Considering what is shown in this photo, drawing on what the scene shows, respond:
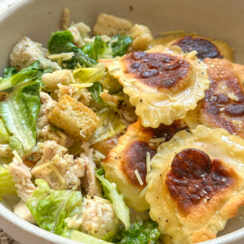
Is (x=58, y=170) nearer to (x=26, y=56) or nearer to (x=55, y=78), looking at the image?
(x=55, y=78)

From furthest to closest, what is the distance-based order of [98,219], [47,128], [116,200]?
[47,128], [116,200], [98,219]

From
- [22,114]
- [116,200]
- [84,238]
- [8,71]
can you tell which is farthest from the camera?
[8,71]

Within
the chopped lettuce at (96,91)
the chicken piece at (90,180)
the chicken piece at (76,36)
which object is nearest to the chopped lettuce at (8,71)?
the chicken piece at (76,36)

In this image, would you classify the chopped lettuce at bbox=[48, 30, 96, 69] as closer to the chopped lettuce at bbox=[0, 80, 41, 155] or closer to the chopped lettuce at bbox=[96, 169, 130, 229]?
the chopped lettuce at bbox=[0, 80, 41, 155]

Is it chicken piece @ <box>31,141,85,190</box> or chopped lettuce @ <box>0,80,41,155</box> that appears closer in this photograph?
chicken piece @ <box>31,141,85,190</box>

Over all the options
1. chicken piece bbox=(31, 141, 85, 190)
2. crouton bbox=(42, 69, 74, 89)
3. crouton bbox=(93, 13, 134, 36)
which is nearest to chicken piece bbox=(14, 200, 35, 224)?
chicken piece bbox=(31, 141, 85, 190)

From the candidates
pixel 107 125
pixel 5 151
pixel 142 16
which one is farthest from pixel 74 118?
pixel 142 16

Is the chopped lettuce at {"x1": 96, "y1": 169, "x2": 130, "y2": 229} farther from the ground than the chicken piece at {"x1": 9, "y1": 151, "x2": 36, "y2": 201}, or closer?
closer
